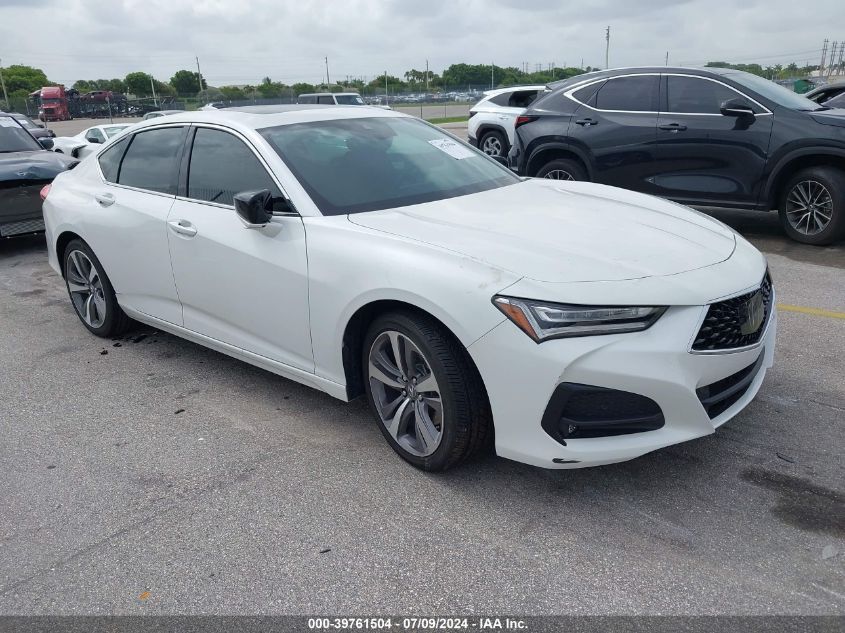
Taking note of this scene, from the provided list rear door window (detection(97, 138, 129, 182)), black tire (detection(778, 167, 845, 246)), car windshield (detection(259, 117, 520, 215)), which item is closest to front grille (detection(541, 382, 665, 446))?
car windshield (detection(259, 117, 520, 215))

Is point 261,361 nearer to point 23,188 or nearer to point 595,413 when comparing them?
point 595,413

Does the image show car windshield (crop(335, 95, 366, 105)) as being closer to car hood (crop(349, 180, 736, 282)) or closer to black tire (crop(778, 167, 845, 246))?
black tire (crop(778, 167, 845, 246))

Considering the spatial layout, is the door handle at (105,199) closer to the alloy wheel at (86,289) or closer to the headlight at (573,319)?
the alloy wheel at (86,289)

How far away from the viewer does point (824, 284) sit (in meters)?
5.97

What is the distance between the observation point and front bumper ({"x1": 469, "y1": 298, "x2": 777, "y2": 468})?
8.84 ft

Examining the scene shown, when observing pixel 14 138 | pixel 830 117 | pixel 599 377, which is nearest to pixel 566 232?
pixel 599 377

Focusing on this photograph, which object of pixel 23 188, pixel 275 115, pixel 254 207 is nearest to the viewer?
pixel 254 207

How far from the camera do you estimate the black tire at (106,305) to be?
5.05 m

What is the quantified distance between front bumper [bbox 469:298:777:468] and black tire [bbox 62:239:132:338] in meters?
3.21

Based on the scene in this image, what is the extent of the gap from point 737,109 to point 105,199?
5740 mm

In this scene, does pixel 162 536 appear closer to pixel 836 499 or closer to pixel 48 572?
pixel 48 572

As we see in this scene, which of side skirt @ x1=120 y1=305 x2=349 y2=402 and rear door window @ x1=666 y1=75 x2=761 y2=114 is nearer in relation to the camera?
side skirt @ x1=120 y1=305 x2=349 y2=402

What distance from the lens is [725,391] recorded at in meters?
2.98

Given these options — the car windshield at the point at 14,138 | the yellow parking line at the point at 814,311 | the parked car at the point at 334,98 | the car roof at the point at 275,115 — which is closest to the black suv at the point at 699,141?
the yellow parking line at the point at 814,311
